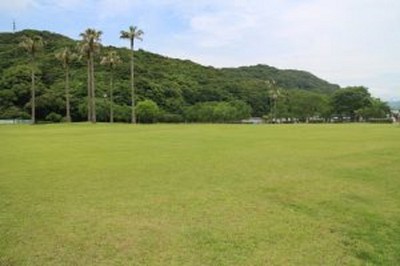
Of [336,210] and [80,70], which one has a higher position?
[80,70]

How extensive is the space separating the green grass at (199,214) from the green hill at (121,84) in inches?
2504

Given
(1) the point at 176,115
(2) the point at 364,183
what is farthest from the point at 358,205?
(1) the point at 176,115

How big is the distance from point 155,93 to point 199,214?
79316mm

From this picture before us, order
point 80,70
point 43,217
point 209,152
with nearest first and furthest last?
1. point 43,217
2. point 209,152
3. point 80,70

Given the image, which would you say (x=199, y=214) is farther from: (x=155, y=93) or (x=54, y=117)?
(x=155, y=93)

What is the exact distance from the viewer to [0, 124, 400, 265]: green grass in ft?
22.5

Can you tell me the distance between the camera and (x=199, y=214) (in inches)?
343

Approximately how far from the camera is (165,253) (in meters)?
6.77

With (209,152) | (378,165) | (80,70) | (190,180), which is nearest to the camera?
(190,180)

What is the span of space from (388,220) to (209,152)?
1141 centimetres

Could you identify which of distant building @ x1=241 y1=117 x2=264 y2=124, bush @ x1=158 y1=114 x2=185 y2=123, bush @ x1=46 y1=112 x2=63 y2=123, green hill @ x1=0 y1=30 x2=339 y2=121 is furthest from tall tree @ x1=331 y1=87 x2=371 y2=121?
bush @ x1=46 y1=112 x2=63 y2=123

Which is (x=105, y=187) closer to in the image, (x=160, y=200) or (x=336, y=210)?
(x=160, y=200)

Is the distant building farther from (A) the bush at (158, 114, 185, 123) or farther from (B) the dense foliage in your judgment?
(A) the bush at (158, 114, 185, 123)

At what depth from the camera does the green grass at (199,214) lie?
6848 mm
